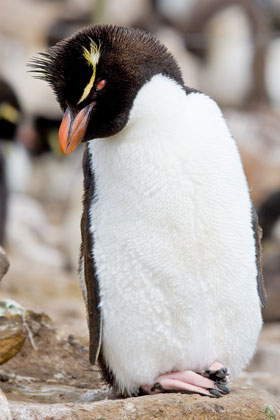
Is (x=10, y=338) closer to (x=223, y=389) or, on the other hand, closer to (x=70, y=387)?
(x=70, y=387)

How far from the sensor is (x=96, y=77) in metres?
A: 3.32

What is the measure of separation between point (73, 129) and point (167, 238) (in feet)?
1.73

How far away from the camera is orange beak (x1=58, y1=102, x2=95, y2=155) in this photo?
3.32 metres

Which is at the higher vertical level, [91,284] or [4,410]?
[91,284]

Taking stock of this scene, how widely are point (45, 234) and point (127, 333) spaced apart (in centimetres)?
821

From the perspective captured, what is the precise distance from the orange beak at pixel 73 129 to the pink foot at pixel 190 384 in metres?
0.93

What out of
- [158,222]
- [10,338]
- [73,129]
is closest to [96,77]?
[73,129]

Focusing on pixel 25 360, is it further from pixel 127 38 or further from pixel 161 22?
pixel 161 22

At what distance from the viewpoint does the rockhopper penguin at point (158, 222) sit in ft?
11.1

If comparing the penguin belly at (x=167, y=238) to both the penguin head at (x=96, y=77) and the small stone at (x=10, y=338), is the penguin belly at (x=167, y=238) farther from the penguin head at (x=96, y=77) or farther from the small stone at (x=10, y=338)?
the small stone at (x=10, y=338)

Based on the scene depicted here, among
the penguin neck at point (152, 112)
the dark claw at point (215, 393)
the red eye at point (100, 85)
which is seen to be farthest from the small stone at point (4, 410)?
the red eye at point (100, 85)

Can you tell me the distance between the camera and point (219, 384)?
3.51 m

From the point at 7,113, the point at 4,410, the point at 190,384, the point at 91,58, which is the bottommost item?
the point at 4,410

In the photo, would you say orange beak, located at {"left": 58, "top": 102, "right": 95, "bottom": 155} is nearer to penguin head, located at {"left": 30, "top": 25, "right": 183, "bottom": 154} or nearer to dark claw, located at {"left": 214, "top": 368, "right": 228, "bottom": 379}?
penguin head, located at {"left": 30, "top": 25, "right": 183, "bottom": 154}
